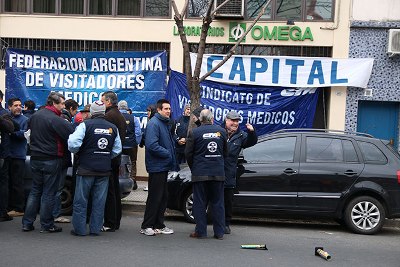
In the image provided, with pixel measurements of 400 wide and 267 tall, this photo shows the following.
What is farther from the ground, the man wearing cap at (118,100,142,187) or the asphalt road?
the man wearing cap at (118,100,142,187)

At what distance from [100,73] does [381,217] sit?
24.8 ft

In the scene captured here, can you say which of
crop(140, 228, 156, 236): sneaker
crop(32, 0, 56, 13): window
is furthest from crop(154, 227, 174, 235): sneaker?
crop(32, 0, 56, 13): window

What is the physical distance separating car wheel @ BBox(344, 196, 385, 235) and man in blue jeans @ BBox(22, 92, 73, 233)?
4.52 metres

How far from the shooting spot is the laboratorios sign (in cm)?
1255

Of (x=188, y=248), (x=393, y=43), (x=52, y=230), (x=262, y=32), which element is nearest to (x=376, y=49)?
(x=393, y=43)

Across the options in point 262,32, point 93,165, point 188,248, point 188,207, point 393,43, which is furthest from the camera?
point 262,32

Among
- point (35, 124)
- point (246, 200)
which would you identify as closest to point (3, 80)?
point (35, 124)

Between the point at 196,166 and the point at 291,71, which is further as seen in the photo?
the point at 291,71

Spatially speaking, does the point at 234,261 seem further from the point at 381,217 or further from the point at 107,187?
the point at 381,217

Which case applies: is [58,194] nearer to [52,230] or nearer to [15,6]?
[52,230]

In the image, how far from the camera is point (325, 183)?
832cm

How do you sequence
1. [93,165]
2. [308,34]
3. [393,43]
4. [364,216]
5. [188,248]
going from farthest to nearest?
[308,34]
[393,43]
[364,216]
[93,165]
[188,248]

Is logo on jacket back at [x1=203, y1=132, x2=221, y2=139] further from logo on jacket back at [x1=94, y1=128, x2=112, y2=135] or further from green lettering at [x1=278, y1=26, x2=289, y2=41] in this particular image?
green lettering at [x1=278, y1=26, x2=289, y2=41]

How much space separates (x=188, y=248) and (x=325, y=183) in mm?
2729
